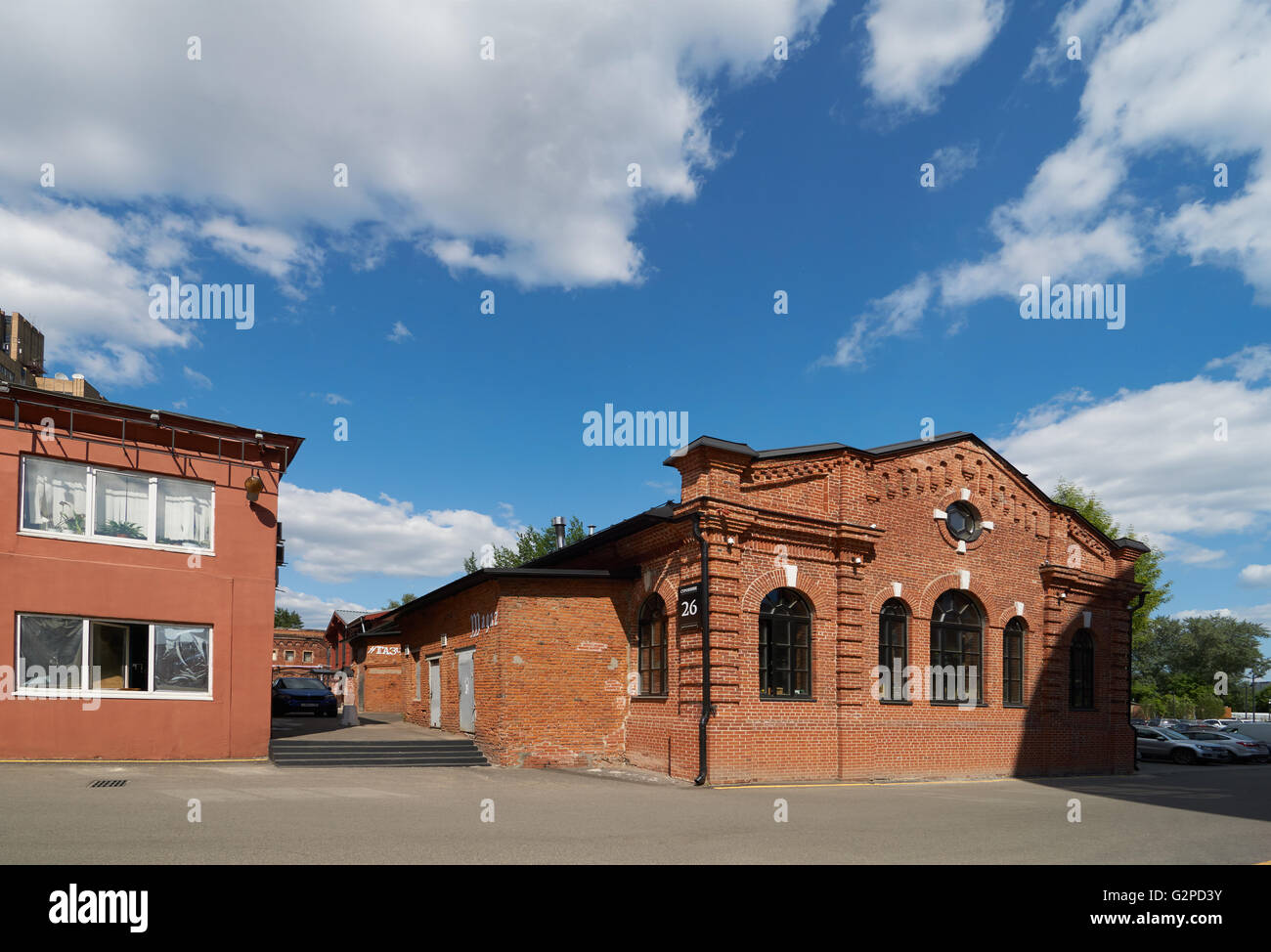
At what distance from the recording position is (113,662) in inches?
664

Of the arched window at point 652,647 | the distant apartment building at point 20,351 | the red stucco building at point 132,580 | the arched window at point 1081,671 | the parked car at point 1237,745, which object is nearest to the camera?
the red stucco building at point 132,580

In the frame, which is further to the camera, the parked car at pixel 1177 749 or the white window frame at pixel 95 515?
the parked car at pixel 1177 749

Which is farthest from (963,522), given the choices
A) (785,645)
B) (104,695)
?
(104,695)

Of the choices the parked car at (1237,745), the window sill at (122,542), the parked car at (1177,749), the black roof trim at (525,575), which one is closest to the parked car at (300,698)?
the black roof trim at (525,575)

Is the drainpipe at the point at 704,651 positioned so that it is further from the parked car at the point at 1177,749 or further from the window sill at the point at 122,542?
the parked car at the point at 1177,749

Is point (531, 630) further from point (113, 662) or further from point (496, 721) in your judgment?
point (113, 662)

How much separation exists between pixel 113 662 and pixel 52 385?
3530 centimetres

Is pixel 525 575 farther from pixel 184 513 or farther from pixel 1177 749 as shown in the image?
pixel 1177 749

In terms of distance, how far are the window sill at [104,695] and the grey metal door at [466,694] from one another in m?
5.71

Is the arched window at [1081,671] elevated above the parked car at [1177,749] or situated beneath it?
elevated above

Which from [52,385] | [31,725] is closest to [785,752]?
[31,725]

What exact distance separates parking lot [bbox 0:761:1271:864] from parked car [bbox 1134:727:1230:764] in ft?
55.6

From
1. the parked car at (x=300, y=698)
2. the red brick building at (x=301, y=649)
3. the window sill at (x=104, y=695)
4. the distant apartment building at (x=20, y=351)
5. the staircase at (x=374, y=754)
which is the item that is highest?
the distant apartment building at (x=20, y=351)

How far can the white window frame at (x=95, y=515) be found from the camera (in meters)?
16.2
